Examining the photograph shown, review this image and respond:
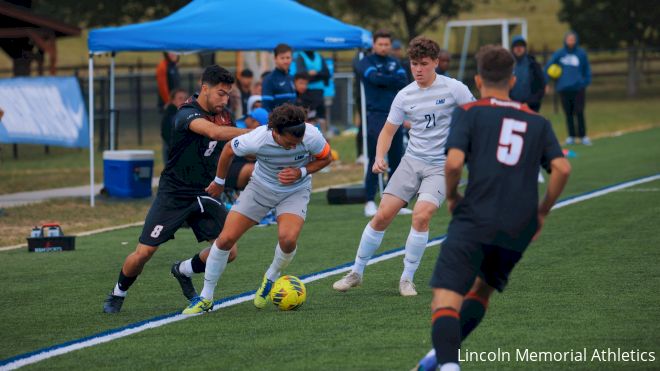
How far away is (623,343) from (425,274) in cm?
337

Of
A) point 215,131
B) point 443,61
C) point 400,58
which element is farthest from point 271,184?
point 400,58

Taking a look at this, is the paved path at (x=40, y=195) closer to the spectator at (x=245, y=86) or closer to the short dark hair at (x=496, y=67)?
the spectator at (x=245, y=86)

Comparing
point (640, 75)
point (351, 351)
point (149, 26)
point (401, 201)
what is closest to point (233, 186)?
point (149, 26)

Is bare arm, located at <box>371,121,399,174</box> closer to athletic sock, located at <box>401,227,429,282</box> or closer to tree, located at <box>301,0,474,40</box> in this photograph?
athletic sock, located at <box>401,227,429,282</box>

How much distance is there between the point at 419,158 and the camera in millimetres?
9719

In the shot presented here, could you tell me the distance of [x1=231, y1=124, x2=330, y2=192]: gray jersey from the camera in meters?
8.65

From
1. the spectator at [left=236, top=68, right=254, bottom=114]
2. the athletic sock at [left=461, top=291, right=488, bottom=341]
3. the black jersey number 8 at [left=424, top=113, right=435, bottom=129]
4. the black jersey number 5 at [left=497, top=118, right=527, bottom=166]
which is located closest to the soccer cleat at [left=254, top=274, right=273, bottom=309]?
the black jersey number 8 at [left=424, top=113, right=435, bottom=129]

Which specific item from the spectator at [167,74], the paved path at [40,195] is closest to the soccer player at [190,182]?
the paved path at [40,195]

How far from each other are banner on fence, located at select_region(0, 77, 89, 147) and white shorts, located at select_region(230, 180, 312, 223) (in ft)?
30.2

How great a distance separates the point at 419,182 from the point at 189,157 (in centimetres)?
189

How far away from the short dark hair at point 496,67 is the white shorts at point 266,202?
2.84 metres

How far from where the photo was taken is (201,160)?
9.29 meters

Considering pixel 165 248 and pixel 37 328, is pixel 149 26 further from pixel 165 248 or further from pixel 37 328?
pixel 37 328

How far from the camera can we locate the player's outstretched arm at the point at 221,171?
8648 millimetres
